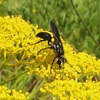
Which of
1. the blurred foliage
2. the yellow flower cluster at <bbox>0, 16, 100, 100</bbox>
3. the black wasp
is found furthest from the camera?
the blurred foliage

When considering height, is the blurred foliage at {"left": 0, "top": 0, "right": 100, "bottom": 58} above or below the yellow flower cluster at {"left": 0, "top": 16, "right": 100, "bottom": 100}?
above

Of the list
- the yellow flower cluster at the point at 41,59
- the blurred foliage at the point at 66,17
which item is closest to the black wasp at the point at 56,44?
the yellow flower cluster at the point at 41,59

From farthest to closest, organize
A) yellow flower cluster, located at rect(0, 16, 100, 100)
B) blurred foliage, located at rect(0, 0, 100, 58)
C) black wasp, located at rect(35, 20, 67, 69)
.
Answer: blurred foliage, located at rect(0, 0, 100, 58) < black wasp, located at rect(35, 20, 67, 69) < yellow flower cluster, located at rect(0, 16, 100, 100)

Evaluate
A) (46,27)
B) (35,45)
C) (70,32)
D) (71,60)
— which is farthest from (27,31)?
(70,32)

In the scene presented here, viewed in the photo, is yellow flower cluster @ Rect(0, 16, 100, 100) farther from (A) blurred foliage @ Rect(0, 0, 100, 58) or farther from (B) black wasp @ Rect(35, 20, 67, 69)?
(A) blurred foliage @ Rect(0, 0, 100, 58)

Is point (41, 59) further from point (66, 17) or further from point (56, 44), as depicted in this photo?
point (66, 17)

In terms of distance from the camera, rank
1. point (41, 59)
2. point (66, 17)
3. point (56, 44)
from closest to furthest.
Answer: point (41, 59) → point (56, 44) → point (66, 17)

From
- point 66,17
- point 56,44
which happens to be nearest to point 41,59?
point 56,44

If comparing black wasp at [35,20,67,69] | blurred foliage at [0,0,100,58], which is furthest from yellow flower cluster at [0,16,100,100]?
blurred foliage at [0,0,100,58]
